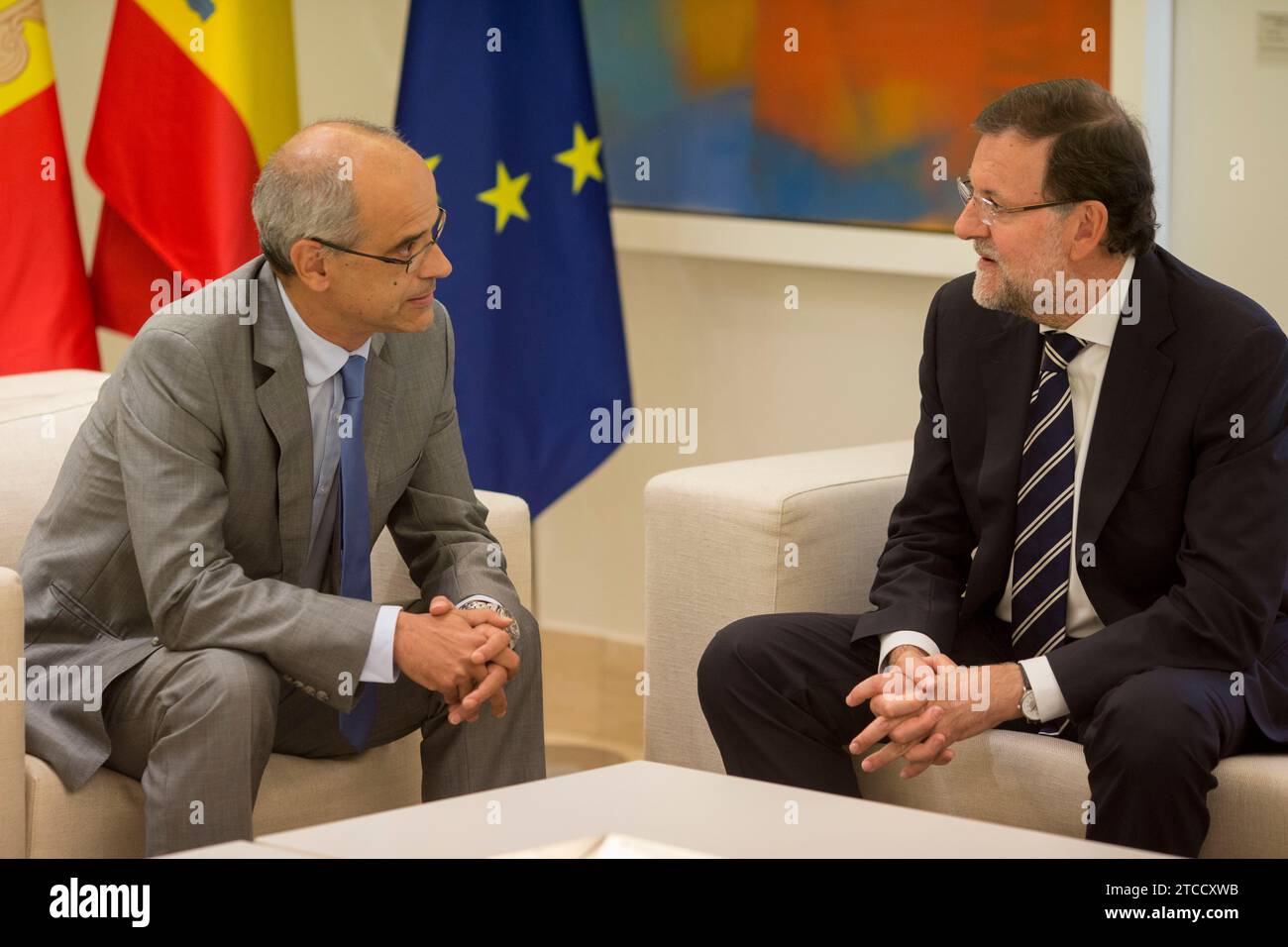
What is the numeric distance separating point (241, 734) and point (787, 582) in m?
0.85

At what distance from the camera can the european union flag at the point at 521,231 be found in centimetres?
353

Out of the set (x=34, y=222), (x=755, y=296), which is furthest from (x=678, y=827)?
(x=34, y=222)

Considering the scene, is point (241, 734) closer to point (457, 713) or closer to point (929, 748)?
point (457, 713)

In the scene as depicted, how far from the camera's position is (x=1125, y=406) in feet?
7.75

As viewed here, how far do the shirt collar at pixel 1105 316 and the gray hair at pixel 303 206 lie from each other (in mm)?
1004

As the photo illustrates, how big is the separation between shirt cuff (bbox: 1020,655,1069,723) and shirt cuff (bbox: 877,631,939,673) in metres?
0.17

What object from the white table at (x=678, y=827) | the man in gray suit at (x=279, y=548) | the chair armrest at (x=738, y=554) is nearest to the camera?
the white table at (x=678, y=827)

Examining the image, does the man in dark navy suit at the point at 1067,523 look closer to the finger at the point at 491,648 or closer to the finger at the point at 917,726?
the finger at the point at 917,726

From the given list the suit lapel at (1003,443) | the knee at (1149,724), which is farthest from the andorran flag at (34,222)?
the knee at (1149,724)

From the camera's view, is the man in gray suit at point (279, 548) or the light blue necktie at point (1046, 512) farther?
the light blue necktie at point (1046, 512)

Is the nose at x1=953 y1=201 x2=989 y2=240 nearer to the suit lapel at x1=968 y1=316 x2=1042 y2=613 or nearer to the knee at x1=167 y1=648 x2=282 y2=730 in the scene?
the suit lapel at x1=968 y1=316 x2=1042 y2=613

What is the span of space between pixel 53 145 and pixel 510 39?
955 mm
